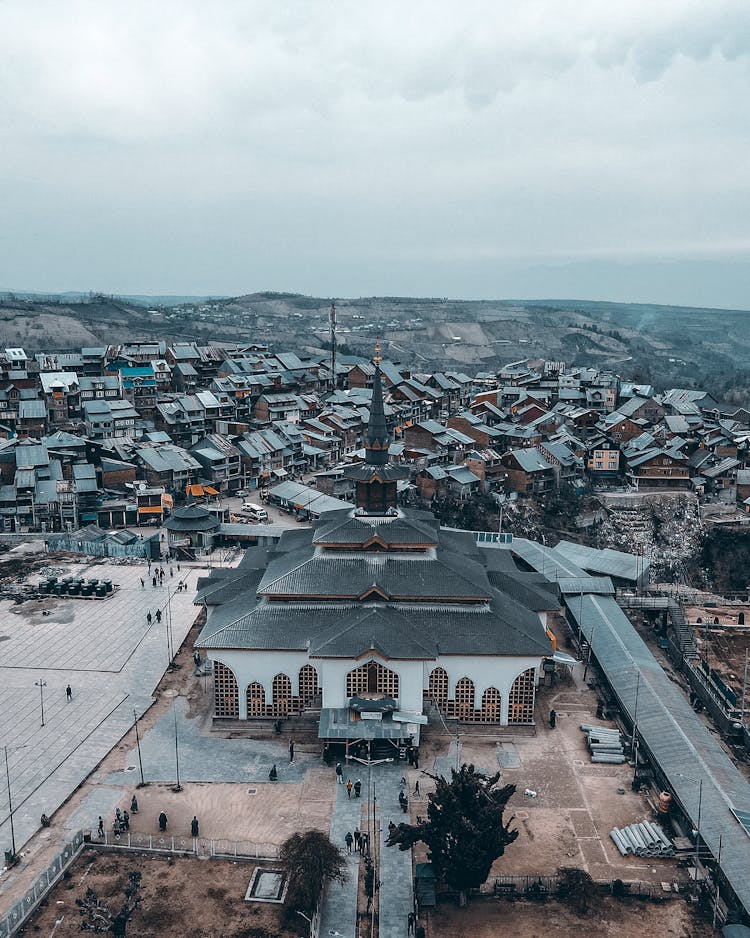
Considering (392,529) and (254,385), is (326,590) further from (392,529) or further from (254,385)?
(254,385)

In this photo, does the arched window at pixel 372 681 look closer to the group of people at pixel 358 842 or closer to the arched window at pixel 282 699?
the arched window at pixel 282 699

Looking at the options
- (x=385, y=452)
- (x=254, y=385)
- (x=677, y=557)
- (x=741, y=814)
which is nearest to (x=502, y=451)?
(x=677, y=557)

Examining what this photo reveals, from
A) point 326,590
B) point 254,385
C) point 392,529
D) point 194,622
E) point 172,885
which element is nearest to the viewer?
point 172,885

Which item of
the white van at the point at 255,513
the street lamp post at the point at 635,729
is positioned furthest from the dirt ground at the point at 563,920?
the white van at the point at 255,513

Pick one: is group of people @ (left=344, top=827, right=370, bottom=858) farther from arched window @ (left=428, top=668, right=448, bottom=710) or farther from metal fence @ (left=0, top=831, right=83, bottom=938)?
arched window @ (left=428, top=668, right=448, bottom=710)

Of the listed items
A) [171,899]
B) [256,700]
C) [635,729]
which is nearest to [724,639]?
[635,729]

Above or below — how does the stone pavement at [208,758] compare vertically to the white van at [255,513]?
below
